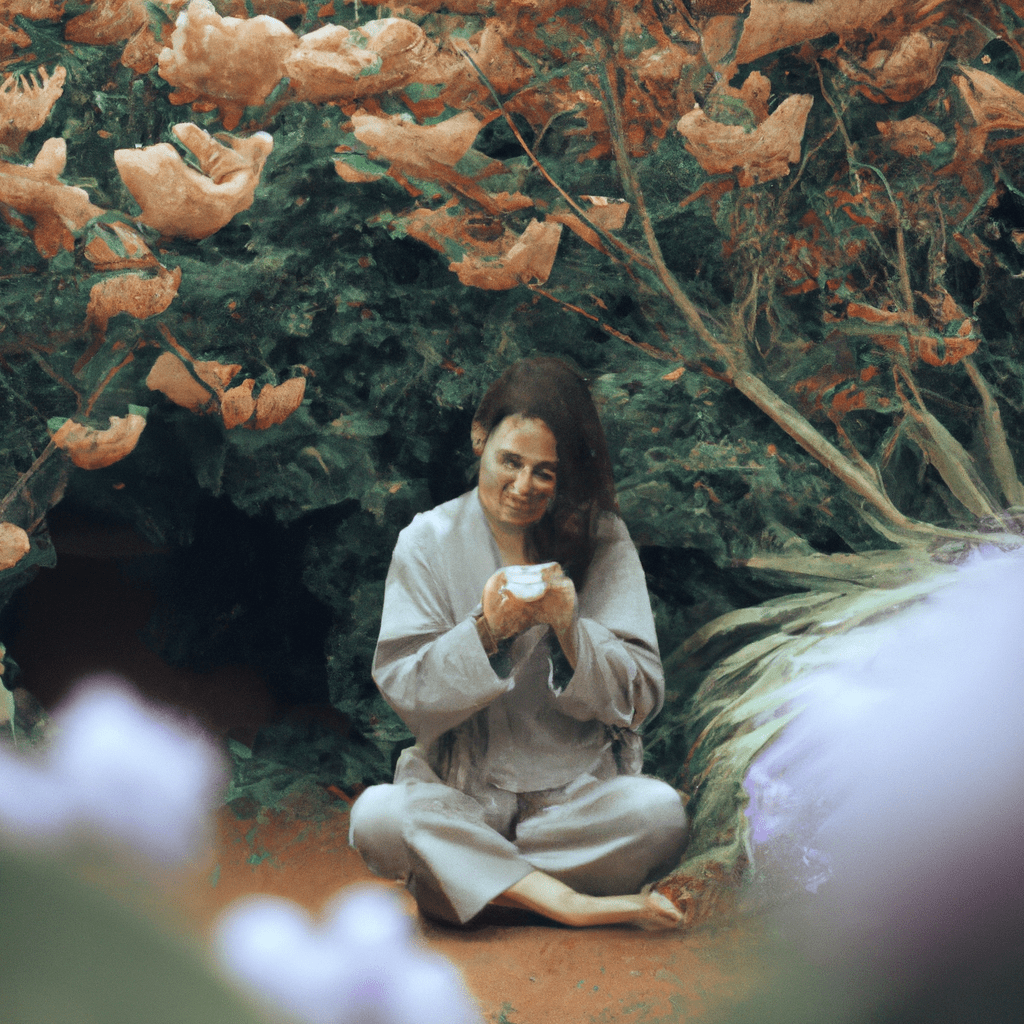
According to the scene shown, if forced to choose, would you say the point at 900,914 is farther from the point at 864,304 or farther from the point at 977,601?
the point at 864,304

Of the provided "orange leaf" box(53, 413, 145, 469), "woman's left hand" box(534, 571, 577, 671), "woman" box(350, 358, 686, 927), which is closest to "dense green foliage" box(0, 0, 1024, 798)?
"orange leaf" box(53, 413, 145, 469)

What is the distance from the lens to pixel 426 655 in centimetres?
290

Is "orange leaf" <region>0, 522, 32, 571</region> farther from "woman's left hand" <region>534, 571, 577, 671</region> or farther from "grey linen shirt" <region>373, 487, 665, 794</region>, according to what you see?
"woman's left hand" <region>534, 571, 577, 671</region>

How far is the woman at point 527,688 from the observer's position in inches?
111

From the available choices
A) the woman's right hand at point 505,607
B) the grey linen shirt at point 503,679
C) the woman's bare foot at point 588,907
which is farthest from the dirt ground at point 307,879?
the woman's right hand at point 505,607

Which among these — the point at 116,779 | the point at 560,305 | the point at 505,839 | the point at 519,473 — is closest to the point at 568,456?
the point at 519,473

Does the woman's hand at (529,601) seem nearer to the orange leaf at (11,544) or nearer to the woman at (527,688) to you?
the woman at (527,688)

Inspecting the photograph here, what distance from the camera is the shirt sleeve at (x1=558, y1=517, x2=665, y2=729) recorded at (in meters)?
2.89

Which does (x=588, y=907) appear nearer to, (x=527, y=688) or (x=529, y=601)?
(x=527, y=688)

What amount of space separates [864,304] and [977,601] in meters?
0.78

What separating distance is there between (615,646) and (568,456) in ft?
1.53

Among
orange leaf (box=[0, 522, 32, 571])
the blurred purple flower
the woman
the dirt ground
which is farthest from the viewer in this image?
orange leaf (box=[0, 522, 32, 571])

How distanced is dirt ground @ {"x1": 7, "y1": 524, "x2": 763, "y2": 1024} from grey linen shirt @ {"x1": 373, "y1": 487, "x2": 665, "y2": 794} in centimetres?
30

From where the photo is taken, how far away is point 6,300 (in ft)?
10.3
